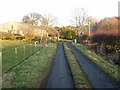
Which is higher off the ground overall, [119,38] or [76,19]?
[76,19]

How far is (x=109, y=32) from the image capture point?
123 ft

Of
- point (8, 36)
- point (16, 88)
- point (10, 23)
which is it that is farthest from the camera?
point (10, 23)

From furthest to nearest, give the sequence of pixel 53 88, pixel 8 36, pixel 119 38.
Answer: pixel 8 36 → pixel 119 38 → pixel 53 88

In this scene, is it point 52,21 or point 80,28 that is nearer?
point 80,28

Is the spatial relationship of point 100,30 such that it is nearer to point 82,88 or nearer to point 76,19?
point 82,88

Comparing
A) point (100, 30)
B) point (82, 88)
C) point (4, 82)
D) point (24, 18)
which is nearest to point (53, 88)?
point (82, 88)

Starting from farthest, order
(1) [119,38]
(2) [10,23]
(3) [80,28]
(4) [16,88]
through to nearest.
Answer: (2) [10,23] → (3) [80,28] → (1) [119,38] → (4) [16,88]

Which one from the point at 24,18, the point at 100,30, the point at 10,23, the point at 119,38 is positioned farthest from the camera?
the point at 24,18

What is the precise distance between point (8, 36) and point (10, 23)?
39.0m

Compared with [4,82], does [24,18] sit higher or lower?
higher

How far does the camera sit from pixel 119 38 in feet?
117

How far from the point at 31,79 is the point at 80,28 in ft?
311

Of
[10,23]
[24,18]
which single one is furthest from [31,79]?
[24,18]

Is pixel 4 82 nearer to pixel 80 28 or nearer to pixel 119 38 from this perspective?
pixel 119 38
